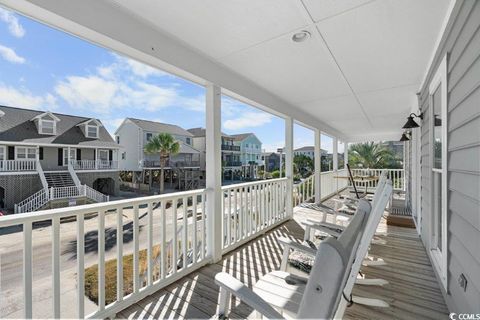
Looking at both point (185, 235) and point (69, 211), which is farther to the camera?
point (185, 235)

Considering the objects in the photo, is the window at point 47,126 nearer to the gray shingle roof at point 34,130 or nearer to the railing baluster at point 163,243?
the gray shingle roof at point 34,130

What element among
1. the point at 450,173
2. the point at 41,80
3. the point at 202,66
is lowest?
the point at 450,173

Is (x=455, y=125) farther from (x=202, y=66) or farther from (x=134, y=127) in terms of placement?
(x=134, y=127)

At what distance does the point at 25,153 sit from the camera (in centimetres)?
160

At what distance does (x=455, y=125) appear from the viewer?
1546 millimetres

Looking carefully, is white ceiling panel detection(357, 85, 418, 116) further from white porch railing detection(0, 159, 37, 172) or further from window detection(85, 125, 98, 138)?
white porch railing detection(0, 159, 37, 172)

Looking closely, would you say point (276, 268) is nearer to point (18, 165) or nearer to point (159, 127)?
point (18, 165)

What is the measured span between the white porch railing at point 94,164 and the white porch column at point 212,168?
100 centimetres

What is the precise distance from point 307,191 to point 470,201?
17.6ft

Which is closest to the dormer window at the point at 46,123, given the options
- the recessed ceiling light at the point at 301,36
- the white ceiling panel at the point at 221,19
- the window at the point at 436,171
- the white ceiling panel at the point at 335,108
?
the white ceiling panel at the point at 221,19

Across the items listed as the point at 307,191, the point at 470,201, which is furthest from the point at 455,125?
the point at 307,191

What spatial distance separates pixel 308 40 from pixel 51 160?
2.48 metres

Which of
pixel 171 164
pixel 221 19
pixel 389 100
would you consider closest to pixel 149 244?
pixel 171 164

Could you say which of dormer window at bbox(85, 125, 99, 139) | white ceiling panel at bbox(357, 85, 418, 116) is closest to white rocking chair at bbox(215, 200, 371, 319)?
dormer window at bbox(85, 125, 99, 139)
